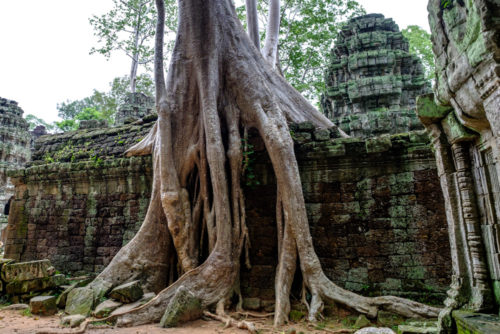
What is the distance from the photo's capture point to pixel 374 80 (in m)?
6.77

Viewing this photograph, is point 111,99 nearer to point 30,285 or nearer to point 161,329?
point 30,285

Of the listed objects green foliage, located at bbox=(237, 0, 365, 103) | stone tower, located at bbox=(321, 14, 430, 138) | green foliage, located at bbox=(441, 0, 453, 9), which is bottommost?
green foliage, located at bbox=(441, 0, 453, 9)

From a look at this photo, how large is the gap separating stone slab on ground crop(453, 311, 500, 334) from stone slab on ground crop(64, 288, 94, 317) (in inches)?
145

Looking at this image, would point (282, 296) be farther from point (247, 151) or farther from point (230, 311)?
point (247, 151)

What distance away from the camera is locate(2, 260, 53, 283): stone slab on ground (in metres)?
4.39

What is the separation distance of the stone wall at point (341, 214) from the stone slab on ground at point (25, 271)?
43.7 inches

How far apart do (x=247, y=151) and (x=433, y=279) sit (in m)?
2.79

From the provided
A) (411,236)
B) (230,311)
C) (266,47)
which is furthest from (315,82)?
(230,311)

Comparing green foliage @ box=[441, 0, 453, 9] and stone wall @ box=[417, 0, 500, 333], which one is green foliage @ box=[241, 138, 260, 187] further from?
green foliage @ box=[441, 0, 453, 9]

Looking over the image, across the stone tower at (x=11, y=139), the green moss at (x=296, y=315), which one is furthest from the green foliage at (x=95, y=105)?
the green moss at (x=296, y=315)

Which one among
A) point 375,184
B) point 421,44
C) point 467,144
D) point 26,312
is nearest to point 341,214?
point 375,184

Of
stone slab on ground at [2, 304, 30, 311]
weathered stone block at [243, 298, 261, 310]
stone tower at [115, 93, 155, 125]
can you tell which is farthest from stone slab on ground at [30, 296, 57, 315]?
stone tower at [115, 93, 155, 125]

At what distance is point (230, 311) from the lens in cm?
383

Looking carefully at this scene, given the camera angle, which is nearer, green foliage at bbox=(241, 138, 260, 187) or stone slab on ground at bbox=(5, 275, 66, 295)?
stone slab on ground at bbox=(5, 275, 66, 295)
